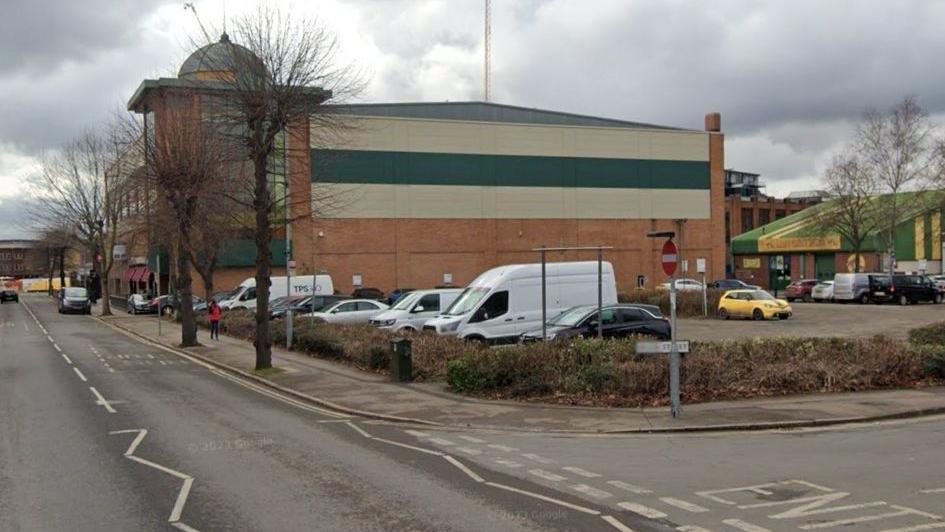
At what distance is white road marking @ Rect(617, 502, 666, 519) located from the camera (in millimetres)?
7586

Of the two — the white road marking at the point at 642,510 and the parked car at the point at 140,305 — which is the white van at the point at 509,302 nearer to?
the white road marking at the point at 642,510

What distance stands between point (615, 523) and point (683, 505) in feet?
3.10

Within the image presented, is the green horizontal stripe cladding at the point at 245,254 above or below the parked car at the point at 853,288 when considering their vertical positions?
above

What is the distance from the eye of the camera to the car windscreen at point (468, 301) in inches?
971

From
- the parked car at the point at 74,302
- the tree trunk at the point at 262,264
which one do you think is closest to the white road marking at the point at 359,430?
the tree trunk at the point at 262,264

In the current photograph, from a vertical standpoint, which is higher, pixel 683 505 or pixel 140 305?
pixel 140 305

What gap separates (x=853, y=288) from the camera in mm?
50312

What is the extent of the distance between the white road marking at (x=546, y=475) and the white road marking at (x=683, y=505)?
4.47 feet

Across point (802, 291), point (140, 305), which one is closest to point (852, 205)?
point (802, 291)

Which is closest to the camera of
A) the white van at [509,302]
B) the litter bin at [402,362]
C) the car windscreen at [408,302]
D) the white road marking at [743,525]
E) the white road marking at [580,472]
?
the white road marking at [743,525]

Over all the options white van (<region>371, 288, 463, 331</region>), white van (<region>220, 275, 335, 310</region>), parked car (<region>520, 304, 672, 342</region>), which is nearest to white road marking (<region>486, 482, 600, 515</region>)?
parked car (<region>520, 304, 672, 342</region>)

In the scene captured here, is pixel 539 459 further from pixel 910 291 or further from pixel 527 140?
pixel 527 140

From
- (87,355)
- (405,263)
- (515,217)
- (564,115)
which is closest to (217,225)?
(87,355)

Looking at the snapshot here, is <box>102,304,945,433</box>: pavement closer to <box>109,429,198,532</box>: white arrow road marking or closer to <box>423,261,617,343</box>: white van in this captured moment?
<box>109,429,198,532</box>: white arrow road marking
